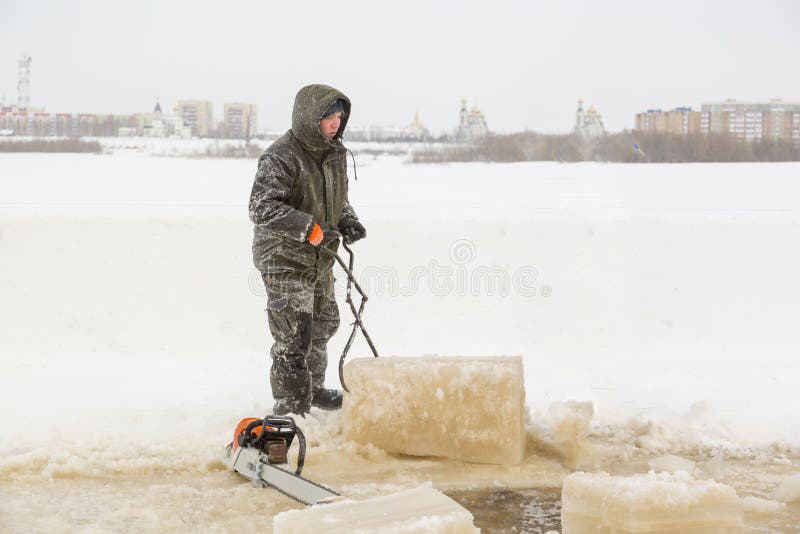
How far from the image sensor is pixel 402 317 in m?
9.20

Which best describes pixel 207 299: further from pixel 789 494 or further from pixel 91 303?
pixel 789 494

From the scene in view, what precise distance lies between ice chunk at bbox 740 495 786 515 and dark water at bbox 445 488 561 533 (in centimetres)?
80

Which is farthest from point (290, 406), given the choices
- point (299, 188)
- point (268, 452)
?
point (299, 188)

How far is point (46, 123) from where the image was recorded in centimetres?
2180

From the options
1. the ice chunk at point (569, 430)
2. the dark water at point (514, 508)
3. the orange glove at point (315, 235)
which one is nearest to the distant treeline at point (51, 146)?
the orange glove at point (315, 235)

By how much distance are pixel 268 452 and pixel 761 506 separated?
216 cm

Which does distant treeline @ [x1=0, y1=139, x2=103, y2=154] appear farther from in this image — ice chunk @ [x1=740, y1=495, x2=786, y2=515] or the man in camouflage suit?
ice chunk @ [x1=740, y1=495, x2=786, y2=515]

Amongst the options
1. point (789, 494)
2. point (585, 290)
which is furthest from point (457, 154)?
point (789, 494)

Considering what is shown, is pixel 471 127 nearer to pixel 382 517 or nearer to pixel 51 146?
pixel 51 146

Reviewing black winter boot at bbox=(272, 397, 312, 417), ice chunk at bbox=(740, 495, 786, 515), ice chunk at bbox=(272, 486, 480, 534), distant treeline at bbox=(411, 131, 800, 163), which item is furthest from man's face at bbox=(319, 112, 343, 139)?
distant treeline at bbox=(411, 131, 800, 163)

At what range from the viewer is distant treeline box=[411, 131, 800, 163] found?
18016 mm

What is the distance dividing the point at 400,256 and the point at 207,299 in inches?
94.1

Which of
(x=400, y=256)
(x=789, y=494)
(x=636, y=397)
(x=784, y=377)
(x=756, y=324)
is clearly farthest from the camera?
(x=400, y=256)

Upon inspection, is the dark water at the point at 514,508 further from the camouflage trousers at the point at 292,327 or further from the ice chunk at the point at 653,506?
the camouflage trousers at the point at 292,327
